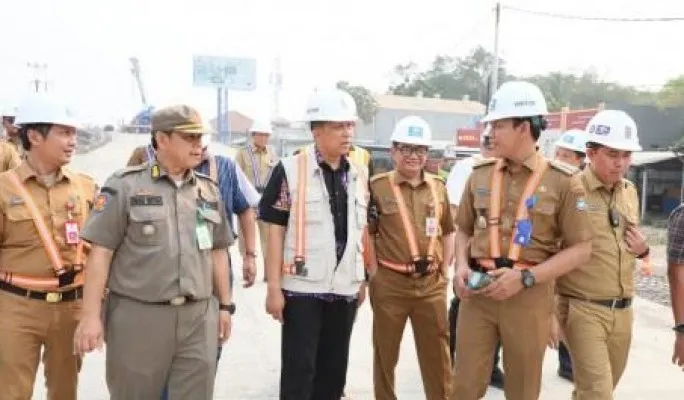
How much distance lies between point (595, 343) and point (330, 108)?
1.87 m

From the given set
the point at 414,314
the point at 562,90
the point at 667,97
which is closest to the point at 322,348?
the point at 414,314

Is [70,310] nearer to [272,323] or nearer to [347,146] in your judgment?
[347,146]

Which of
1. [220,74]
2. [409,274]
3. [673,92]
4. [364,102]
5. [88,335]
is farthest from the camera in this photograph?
[220,74]

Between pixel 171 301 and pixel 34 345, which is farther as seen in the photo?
pixel 34 345

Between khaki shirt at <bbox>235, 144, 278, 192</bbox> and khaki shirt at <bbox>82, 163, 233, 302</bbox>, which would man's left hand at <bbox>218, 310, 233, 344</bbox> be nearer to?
khaki shirt at <bbox>82, 163, 233, 302</bbox>

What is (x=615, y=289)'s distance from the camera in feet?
12.2

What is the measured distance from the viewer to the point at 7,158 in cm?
493

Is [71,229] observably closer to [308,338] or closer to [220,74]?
[308,338]

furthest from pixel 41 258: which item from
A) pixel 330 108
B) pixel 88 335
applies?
pixel 330 108

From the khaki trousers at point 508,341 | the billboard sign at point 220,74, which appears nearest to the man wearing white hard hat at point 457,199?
the khaki trousers at point 508,341

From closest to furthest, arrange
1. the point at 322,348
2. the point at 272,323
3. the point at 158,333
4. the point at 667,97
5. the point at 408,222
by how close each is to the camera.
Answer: the point at 158,333, the point at 322,348, the point at 408,222, the point at 272,323, the point at 667,97

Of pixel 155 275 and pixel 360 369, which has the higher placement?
pixel 155 275

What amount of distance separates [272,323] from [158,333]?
367 cm

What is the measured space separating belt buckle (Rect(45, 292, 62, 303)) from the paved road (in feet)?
4.72
